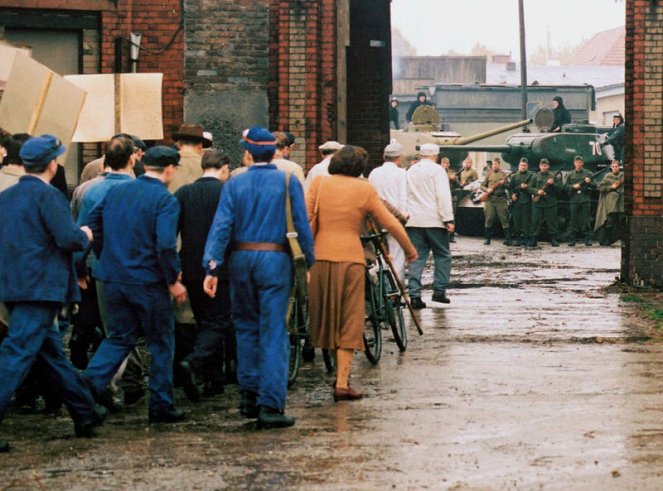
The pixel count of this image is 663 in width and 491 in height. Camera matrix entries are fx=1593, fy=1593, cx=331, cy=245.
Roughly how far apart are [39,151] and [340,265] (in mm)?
2469

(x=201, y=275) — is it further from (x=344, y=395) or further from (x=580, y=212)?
(x=580, y=212)

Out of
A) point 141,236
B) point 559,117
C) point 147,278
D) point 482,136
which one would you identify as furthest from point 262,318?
point 482,136

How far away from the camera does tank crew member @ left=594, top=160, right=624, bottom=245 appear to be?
3119cm

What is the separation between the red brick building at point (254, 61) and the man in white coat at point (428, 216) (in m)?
2.94

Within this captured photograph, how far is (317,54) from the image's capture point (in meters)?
19.6

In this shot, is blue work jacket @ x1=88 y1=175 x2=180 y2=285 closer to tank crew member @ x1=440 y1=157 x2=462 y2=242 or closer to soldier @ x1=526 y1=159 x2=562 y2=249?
soldier @ x1=526 y1=159 x2=562 y2=249

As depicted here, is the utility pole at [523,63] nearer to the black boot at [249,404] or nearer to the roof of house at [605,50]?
the black boot at [249,404]

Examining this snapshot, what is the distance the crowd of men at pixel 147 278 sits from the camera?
8.83 m

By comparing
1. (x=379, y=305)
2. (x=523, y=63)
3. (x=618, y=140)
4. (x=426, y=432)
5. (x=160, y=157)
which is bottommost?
(x=426, y=432)

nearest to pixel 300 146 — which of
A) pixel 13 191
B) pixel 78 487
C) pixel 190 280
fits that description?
pixel 190 280

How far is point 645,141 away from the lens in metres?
19.0

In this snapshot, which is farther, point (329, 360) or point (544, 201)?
point (544, 201)

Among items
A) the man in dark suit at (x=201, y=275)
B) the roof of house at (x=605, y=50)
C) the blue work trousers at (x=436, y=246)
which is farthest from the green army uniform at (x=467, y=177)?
the roof of house at (x=605, y=50)

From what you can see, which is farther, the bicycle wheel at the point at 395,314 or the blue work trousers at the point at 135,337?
the bicycle wheel at the point at 395,314
